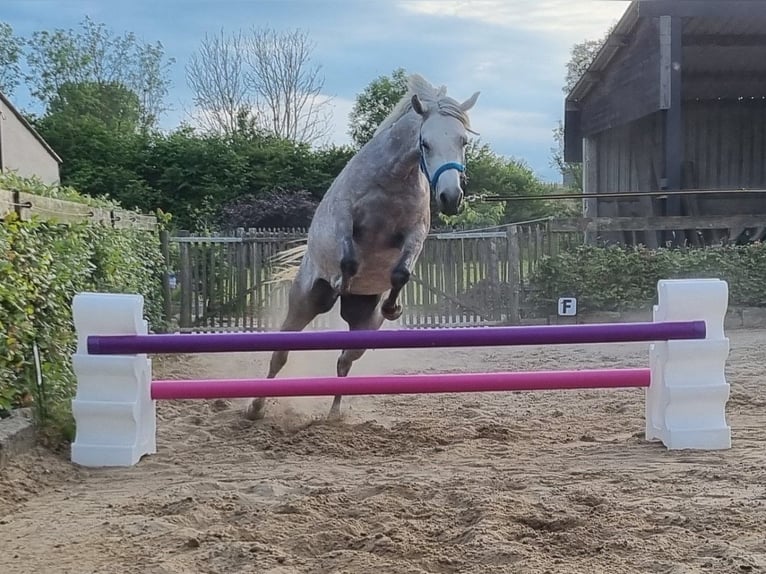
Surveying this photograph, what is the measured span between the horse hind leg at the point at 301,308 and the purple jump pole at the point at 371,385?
1.13 metres

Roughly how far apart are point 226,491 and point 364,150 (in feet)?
8.17

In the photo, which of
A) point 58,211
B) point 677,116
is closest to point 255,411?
point 58,211

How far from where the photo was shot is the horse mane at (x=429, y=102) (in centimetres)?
404

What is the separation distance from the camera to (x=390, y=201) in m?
4.35

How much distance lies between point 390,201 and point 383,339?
115 centimetres

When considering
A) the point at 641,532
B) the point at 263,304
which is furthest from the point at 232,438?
the point at 263,304

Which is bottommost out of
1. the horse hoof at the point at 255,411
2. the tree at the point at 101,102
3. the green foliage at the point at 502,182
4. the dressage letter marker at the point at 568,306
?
the horse hoof at the point at 255,411

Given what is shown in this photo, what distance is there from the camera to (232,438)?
427cm

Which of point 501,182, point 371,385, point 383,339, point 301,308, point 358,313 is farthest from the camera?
point 501,182

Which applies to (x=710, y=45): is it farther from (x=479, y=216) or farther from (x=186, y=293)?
(x=186, y=293)

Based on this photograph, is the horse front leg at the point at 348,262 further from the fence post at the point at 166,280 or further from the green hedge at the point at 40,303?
the fence post at the point at 166,280

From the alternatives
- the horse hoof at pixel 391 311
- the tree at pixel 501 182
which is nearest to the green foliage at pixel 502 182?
the tree at pixel 501 182

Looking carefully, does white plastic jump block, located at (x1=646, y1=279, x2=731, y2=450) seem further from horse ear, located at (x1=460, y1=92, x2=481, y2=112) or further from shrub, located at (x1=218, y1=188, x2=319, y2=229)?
shrub, located at (x1=218, y1=188, x2=319, y2=229)

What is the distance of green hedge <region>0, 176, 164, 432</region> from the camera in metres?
3.68
